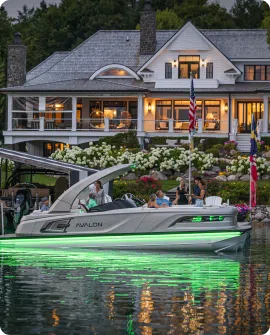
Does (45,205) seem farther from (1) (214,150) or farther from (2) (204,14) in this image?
(2) (204,14)

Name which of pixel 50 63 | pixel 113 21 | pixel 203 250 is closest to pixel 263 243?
pixel 203 250

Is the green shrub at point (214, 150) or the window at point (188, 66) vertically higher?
the window at point (188, 66)

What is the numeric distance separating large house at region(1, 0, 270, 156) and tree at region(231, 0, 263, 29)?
116 ft

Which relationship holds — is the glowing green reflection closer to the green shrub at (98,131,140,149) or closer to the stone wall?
the stone wall

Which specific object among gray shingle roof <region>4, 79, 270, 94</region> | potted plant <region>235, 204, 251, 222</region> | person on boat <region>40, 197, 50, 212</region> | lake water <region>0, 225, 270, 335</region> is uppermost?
gray shingle roof <region>4, 79, 270, 94</region>

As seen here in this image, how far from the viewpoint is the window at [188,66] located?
2569 inches

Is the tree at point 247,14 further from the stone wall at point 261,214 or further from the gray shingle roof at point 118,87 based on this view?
the stone wall at point 261,214

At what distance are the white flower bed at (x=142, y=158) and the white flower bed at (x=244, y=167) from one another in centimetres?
129

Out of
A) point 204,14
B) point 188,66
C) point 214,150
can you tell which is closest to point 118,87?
point 188,66

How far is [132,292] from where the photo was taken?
22.1m

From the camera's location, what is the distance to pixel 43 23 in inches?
3885

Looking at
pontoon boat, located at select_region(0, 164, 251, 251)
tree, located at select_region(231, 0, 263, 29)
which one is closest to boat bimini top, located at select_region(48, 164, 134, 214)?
pontoon boat, located at select_region(0, 164, 251, 251)

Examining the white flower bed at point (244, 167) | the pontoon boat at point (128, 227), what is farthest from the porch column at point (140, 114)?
the pontoon boat at point (128, 227)

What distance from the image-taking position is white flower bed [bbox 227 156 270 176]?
50.2 m
